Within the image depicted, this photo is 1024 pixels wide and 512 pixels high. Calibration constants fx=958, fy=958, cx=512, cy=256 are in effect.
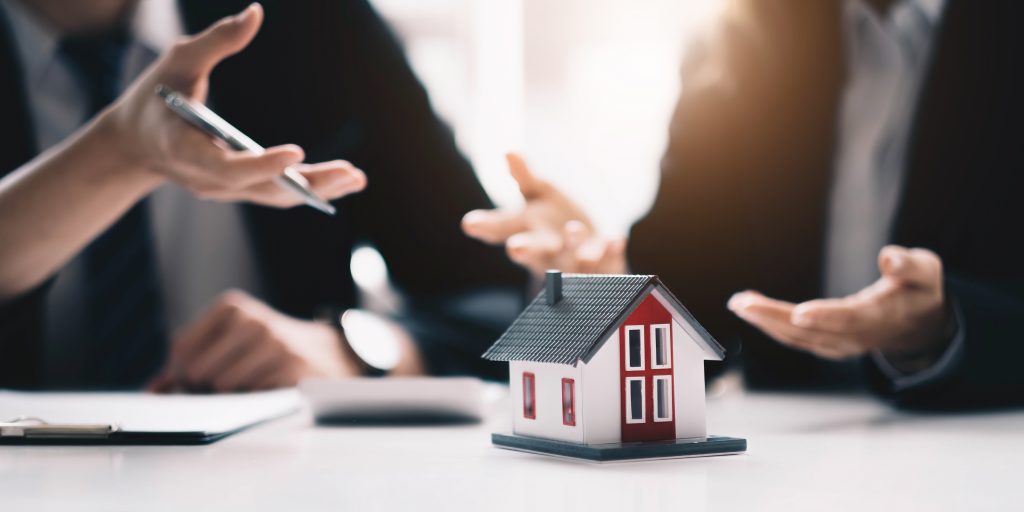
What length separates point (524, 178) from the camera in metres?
1.06

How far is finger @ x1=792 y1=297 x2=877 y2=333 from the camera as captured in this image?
2.67 feet

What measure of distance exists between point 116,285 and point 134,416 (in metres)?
0.90

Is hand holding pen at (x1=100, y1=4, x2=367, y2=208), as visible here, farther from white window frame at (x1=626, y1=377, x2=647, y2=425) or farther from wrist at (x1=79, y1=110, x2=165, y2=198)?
white window frame at (x1=626, y1=377, x2=647, y2=425)

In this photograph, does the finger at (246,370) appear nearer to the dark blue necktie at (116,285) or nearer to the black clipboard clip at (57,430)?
the black clipboard clip at (57,430)

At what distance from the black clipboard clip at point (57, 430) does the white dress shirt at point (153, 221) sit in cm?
92

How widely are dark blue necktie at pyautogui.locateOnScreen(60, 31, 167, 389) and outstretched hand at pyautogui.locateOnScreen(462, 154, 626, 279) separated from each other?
2.89 ft

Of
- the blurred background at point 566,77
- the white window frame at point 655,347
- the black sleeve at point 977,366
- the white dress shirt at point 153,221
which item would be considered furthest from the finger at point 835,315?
the white dress shirt at point 153,221

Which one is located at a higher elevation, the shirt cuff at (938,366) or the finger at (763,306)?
the finger at (763,306)

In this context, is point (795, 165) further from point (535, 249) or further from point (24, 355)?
point (24, 355)

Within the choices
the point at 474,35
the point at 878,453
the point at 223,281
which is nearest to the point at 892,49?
the point at 474,35

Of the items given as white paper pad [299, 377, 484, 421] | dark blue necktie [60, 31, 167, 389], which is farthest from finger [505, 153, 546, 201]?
dark blue necktie [60, 31, 167, 389]

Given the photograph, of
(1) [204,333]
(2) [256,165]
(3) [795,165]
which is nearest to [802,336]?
(2) [256,165]

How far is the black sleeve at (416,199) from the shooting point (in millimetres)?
1518

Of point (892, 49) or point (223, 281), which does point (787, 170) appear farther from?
point (223, 281)
